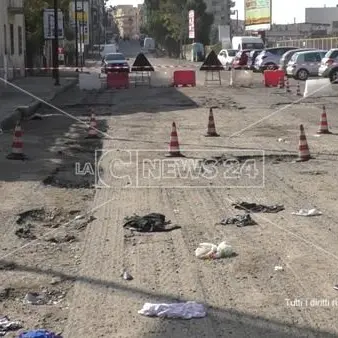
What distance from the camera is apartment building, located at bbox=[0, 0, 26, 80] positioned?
128 ft

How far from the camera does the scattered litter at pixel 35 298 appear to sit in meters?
5.85

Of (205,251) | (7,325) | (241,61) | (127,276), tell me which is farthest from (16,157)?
(241,61)

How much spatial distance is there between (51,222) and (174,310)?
351cm

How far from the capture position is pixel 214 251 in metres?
7.10

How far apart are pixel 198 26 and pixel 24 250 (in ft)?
353

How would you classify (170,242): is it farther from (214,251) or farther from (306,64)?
(306,64)

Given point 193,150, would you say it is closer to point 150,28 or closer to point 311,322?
point 311,322

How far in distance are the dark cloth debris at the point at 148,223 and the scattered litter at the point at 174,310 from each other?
8.28ft

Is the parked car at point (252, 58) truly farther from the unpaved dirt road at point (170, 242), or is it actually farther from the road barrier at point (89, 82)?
Answer: the unpaved dirt road at point (170, 242)

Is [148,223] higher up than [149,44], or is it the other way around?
[149,44]

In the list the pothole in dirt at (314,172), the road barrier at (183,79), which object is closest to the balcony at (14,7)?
the road barrier at (183,79)

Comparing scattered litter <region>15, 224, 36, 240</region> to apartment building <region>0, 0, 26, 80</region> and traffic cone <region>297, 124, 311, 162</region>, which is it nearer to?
traffic cone <region>297, 124, 311, 162</region>

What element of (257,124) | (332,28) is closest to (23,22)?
(257,124)

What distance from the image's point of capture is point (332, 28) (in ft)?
496
